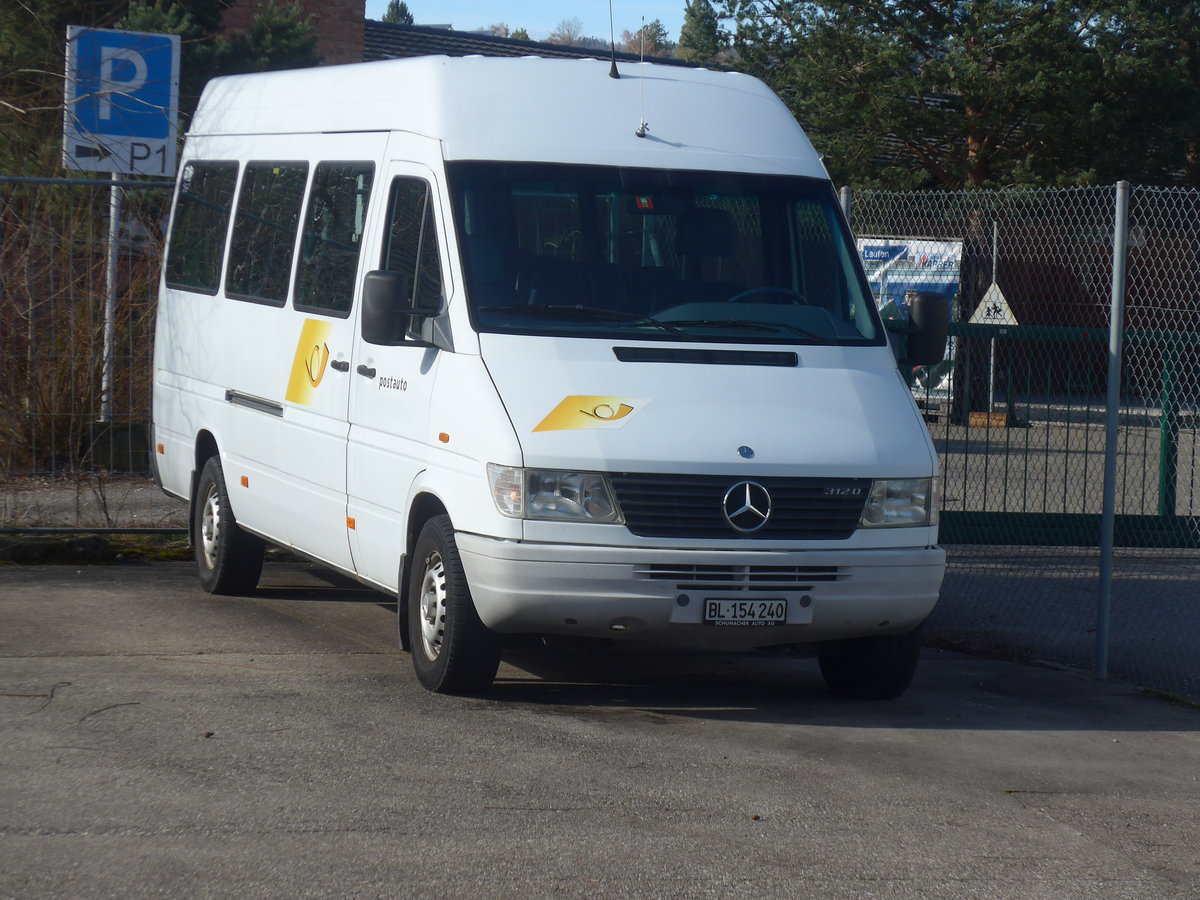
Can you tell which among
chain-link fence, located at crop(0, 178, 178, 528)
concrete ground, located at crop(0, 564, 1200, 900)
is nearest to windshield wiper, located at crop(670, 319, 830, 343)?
concrete ground, located at crop(0, 564, 1200, 900)

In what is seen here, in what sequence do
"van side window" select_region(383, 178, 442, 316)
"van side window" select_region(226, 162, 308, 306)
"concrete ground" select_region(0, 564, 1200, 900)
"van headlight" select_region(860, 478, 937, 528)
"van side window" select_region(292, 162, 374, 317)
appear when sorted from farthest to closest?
"van side window" select_region(226, 162, 308, 306), "van side window" select_region(292, 162, 374, 317), "van side window" select_region(383, 178, 442, 316), "van headlight" select_region(860, 478, 937, 528), "concrete ground" select_region(0, 564, 1200, 900)

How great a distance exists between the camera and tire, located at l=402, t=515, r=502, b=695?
6812 millimetres

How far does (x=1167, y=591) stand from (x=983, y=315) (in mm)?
2429

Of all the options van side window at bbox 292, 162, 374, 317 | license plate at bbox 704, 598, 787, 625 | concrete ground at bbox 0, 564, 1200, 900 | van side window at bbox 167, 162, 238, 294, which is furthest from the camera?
van side window at bbox 167, 162, 238, 294

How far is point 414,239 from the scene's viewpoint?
24.5 feet

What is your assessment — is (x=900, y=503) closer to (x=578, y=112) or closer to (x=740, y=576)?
(x=740, y=576)

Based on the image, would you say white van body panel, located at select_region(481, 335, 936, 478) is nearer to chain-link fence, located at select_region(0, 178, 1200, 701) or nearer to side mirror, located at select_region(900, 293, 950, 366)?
side mirror, located at select_region(900, 293, 950, 366)

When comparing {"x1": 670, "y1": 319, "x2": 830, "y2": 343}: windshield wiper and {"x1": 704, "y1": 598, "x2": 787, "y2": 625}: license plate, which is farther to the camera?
{"x1": 670, "y1": 319, "x2": 830, "y2": 343}: windshield wiper

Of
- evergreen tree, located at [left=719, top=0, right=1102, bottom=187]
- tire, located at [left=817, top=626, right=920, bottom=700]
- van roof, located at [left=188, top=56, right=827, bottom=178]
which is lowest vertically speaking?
tire, located at [left=817, top=626, right=920, bottom=700]

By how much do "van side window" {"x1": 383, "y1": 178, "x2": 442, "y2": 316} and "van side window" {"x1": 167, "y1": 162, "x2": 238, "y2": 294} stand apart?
89.1 inches

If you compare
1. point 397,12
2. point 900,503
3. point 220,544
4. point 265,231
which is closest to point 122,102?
point 265,231

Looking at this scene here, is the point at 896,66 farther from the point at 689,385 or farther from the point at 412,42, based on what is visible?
the point at 689,385

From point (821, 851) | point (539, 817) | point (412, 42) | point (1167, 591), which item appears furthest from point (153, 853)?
point (412, 42)

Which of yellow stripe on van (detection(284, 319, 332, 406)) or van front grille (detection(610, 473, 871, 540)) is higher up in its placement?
yellow stripe on van (detection(284, 319, 332, 406))
